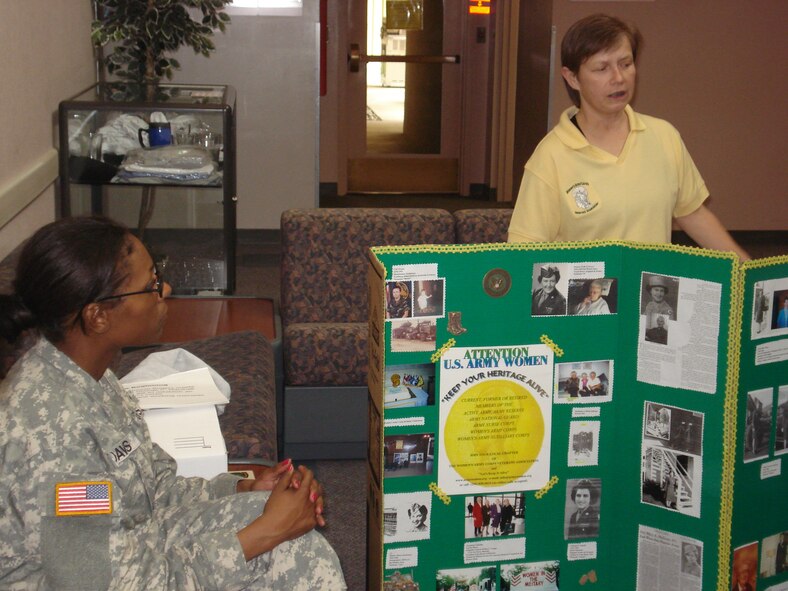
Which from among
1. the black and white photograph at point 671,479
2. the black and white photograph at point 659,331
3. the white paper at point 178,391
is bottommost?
the black and white photograph at point 671,479

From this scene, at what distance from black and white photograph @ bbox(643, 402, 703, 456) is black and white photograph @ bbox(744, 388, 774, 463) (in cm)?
10

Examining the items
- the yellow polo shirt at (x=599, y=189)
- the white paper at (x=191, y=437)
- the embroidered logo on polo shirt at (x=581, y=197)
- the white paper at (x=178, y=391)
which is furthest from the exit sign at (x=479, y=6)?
the white paper at (x=191, y=437)

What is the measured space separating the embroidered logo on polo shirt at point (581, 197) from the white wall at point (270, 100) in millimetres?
4449

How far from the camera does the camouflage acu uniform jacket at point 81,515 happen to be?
1579 mm

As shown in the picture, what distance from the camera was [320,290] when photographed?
4113 millimetres

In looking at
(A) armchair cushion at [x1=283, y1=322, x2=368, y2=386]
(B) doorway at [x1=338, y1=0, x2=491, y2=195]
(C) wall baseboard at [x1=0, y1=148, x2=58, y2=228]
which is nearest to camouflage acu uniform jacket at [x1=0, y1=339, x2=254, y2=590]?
(C) wall baseboard at [x1=0, y1=148, x2=58, y2=228]

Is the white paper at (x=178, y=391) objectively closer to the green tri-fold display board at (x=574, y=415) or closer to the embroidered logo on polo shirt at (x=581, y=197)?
the green tri-fold display board at (x=574, y=415)

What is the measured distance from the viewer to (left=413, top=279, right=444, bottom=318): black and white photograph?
2.07 meters

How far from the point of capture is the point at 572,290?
2.17m

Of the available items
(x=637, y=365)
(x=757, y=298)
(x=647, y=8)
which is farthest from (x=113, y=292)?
(x=647, y=8)

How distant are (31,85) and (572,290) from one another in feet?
8.66

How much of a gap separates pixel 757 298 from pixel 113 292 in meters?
1.28

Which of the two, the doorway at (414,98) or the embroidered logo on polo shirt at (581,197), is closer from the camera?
the embroidered logo on polo shirt at (581,197)

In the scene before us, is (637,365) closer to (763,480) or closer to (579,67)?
(763,480)
